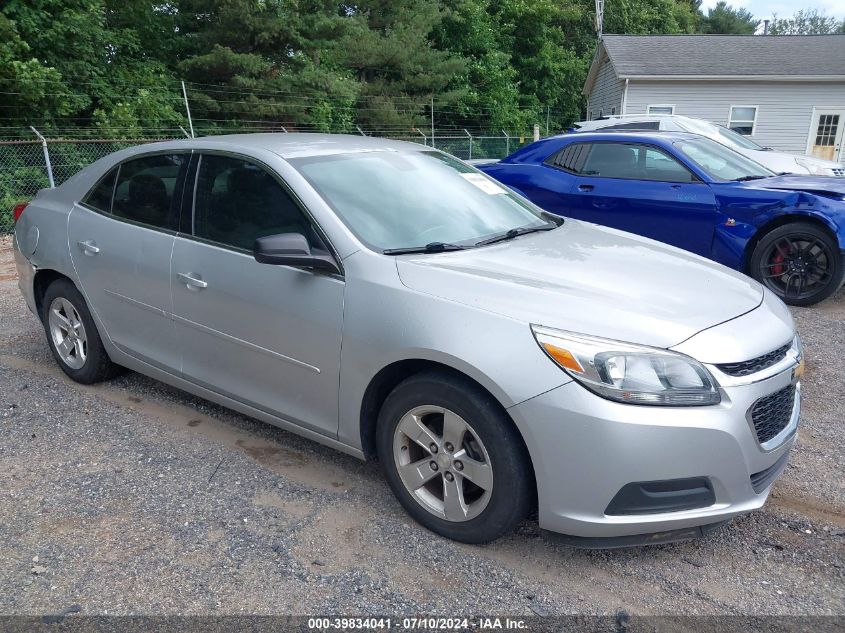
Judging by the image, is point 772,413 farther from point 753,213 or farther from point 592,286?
point 753,213

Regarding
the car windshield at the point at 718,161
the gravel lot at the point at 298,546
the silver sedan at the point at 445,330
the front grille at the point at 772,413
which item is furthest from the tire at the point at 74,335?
the car windshield at the point at 718,161

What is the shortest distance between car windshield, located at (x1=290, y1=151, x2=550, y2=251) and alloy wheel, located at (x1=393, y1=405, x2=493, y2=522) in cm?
82

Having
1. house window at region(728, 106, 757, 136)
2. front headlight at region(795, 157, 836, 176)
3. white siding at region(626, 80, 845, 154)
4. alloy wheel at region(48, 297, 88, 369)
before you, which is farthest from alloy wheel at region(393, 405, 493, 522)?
house window at region(728, 106, 757, 136)

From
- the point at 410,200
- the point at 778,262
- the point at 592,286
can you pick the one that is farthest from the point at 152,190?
the point at 778,262

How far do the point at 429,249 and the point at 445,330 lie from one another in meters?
0.61

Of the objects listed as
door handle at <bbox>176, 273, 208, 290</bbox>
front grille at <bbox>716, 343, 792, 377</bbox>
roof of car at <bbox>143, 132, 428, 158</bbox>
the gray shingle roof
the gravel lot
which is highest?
the gray shingle roof

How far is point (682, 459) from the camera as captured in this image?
7.82 ft

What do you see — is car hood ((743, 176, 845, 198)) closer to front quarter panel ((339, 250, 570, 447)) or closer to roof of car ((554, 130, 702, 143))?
roof of car ((554, 130, 702, 143))

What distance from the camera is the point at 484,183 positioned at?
3.98m

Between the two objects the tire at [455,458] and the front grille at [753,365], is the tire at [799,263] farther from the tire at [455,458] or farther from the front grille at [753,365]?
the tire at [455,458]

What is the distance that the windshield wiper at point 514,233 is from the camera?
132 inches

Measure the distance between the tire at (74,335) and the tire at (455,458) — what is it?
2.32 m

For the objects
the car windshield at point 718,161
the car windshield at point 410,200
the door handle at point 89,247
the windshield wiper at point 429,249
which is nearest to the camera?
the windshield wiper at point 429,249

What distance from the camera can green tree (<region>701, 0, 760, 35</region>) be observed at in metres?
58.0
